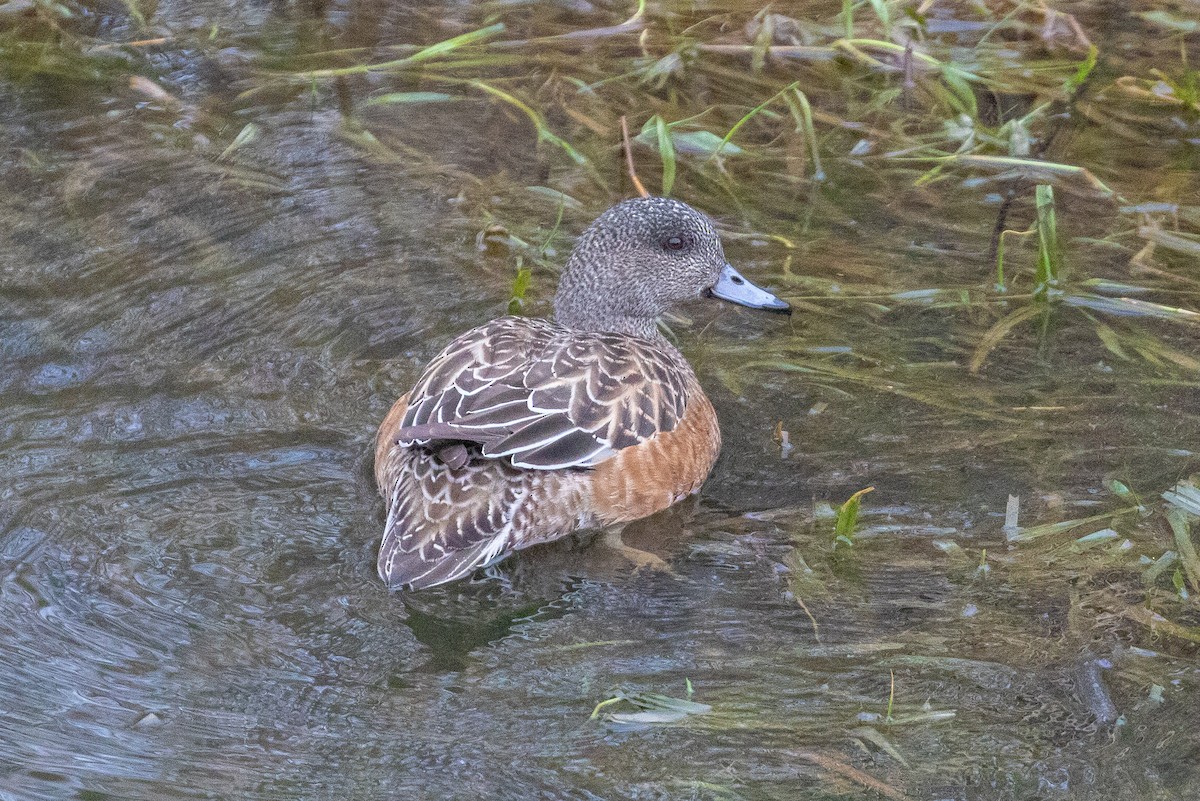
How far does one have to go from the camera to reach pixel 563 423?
4.88 meters

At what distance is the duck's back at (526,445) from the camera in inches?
182

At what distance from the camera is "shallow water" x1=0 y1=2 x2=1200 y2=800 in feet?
12.6

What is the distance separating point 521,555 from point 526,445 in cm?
39

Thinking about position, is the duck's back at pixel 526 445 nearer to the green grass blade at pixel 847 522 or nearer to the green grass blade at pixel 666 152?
the green grass blade at pixel 847 522

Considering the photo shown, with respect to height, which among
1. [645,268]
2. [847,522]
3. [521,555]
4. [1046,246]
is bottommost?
[521,555]

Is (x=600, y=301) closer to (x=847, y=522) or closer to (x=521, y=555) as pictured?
(x=521, y=555)

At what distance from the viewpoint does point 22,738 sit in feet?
12.2

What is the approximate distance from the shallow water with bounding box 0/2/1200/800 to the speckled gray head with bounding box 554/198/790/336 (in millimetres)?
352

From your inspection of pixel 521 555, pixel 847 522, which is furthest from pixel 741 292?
pixel 521 555

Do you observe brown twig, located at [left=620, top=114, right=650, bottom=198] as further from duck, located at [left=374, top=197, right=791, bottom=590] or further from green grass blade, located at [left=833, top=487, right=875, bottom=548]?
green grass blade, located at [left=833, top=487, right=875, bottom=548]

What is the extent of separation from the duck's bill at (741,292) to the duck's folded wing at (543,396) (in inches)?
18.3

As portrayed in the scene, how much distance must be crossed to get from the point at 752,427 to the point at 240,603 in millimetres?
2075

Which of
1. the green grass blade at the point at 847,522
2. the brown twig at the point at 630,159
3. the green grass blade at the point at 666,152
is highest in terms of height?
the green grass blade at the point at 666,152

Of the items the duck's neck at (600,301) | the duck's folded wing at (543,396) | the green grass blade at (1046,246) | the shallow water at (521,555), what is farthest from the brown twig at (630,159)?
the green grass blade at (1046,246)
